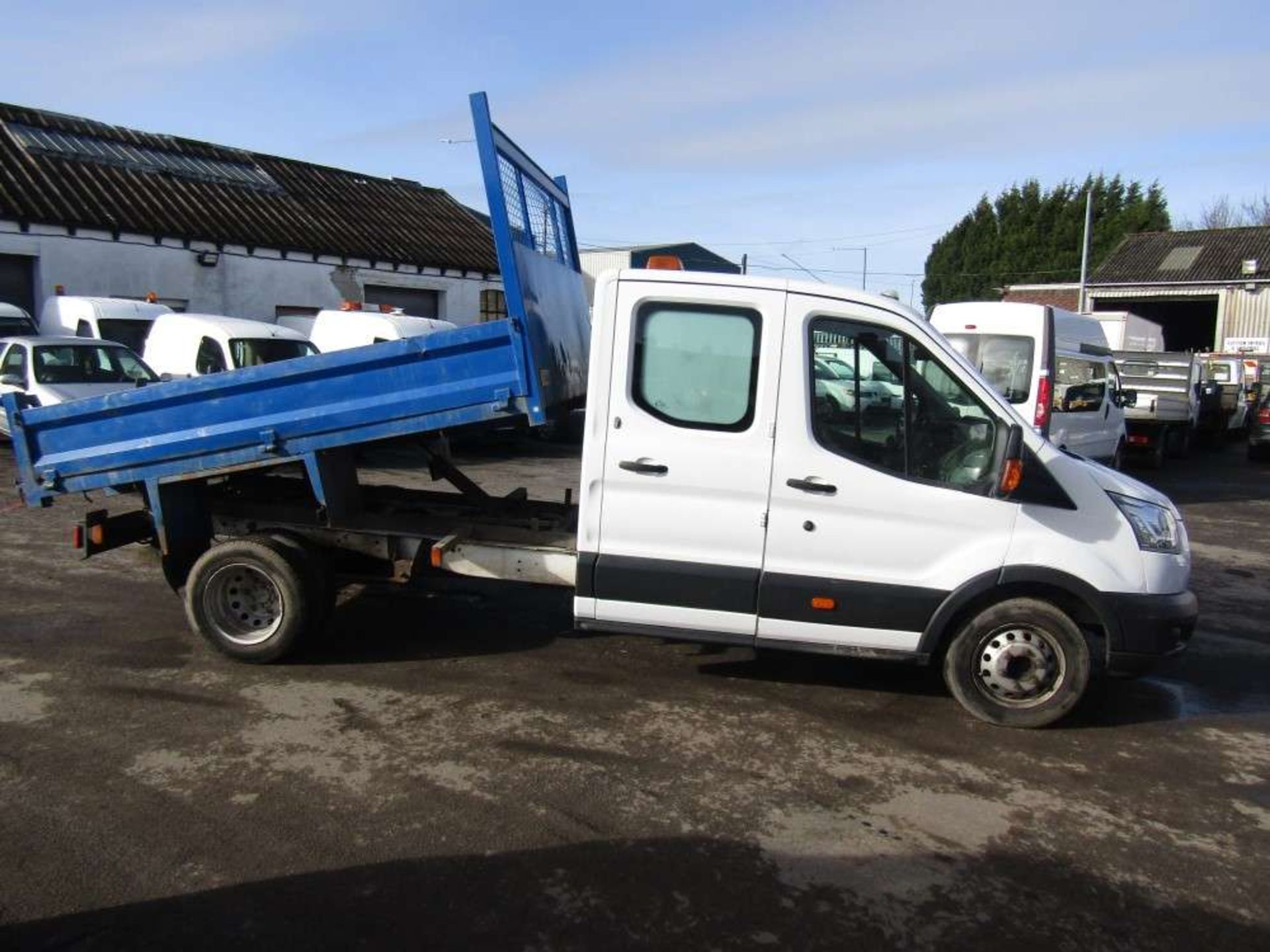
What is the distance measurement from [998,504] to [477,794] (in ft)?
9.25

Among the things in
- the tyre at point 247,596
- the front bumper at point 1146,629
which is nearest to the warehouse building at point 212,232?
the tyre at point 247,596

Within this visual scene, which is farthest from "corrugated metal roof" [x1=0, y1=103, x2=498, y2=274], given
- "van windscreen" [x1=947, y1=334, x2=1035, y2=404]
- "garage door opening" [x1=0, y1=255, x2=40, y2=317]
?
"van windscreen" [x1=947, y1=334, x2=1035, y2=404]

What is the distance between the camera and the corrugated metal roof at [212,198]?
2027cm

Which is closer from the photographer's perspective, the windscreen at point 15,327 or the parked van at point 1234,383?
the windscreen at point 15,327

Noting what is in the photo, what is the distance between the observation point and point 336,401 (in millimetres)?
5242

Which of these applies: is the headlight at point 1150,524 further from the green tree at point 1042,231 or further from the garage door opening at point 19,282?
the green tree at point 1042,231

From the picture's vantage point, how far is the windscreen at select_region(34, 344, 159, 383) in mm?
13070

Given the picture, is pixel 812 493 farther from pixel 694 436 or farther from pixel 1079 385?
pixel 1079 385

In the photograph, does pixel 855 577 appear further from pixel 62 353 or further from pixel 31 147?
pixel 31 147

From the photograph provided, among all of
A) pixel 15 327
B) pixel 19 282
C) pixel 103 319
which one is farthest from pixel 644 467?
pixel 19 282

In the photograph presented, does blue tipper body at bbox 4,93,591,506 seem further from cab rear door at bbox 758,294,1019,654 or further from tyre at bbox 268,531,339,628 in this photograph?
cab rear door at bbox 758,294,1019,654

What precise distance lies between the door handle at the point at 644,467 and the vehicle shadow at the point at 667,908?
5.90ft

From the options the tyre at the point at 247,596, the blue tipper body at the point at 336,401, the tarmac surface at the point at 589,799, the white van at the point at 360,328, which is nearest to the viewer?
the tarmac surface at the point at 589,799

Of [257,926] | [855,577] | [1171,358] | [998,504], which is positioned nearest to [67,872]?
[257,926]
